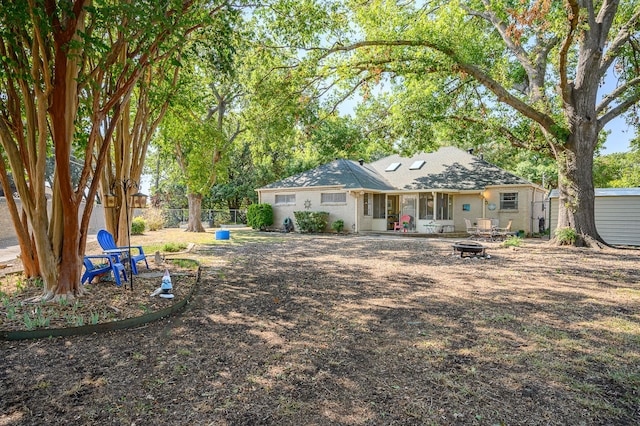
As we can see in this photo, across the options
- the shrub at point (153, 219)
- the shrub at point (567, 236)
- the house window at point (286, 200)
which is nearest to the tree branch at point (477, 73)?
the shrub at point (567, 236)

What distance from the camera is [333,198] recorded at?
18.6m

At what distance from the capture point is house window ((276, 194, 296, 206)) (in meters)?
19.9

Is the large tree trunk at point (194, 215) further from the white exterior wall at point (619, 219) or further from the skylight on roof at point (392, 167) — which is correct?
the white exterior wall at point (619, 219)

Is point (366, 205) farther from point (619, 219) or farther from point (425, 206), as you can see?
point (619, 219)

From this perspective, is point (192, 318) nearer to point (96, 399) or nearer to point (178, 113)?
point (96, 399)

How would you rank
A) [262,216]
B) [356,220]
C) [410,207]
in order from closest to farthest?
[356,220] < [410,207] < [262,216]

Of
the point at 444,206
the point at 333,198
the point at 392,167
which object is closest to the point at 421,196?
the point at 444,206

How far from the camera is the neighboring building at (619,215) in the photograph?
42.1ft

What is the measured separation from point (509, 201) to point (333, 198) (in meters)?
8.89

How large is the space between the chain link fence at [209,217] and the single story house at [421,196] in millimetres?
6742

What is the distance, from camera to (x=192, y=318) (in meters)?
4.46

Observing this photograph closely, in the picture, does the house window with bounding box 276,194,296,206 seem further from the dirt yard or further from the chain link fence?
the dirt yard

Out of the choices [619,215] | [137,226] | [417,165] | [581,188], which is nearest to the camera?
[581,188]

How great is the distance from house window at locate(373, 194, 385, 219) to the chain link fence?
1163 cm
